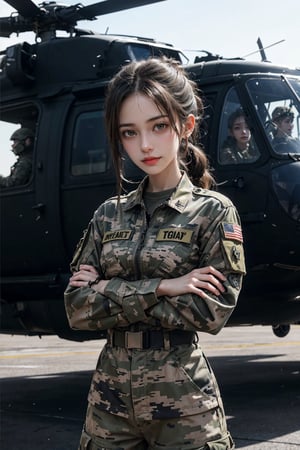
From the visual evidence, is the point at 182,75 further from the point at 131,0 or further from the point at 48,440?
the point at 131,0

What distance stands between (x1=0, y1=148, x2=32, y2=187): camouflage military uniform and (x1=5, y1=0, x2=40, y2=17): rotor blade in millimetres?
1397

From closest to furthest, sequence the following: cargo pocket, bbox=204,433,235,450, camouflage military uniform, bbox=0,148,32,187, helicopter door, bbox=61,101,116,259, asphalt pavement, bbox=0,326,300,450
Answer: cargo pocket, bbox=204,433,235,450 → asphalt pavement, bbox=0,326,300,450 → helicopter door, bbox=61,101,116,259 → camouflage military uniform, bbox=0,148,32,187

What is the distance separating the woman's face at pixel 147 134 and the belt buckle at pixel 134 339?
50cm

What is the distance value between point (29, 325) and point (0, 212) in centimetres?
108

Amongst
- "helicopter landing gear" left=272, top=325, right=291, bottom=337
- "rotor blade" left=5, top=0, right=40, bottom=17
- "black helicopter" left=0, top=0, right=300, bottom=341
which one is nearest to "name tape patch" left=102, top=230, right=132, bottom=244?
"black helicopter" left=0, top=0, right=300, bottom=341

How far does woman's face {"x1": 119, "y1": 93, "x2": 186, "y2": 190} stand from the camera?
2.55m

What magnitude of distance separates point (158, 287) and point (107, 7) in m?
6.07

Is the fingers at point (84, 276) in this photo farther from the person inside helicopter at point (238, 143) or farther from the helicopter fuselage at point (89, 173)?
the person inside helicopter at point (238, 143)

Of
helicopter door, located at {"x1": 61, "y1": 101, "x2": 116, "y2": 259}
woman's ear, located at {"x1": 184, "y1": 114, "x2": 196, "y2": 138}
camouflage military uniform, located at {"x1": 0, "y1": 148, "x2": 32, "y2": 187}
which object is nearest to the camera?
woman's ear, located at {"x1": 184, "y1": 114, "x2": 196, "y2": 138}

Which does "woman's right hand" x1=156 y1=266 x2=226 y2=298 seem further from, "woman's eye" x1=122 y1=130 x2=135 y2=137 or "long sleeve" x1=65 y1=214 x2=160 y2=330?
"woman's eye" x1=122 y1=130 x2=135 y2=137

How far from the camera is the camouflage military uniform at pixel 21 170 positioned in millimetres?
7684

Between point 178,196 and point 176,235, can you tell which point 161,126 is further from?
point 176,235

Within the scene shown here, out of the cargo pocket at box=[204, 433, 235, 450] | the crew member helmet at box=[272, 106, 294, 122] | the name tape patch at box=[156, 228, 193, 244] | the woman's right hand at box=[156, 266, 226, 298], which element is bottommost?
the cargo pocket at box=[204, 433, 235, 450]

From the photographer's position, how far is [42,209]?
24.5ft
